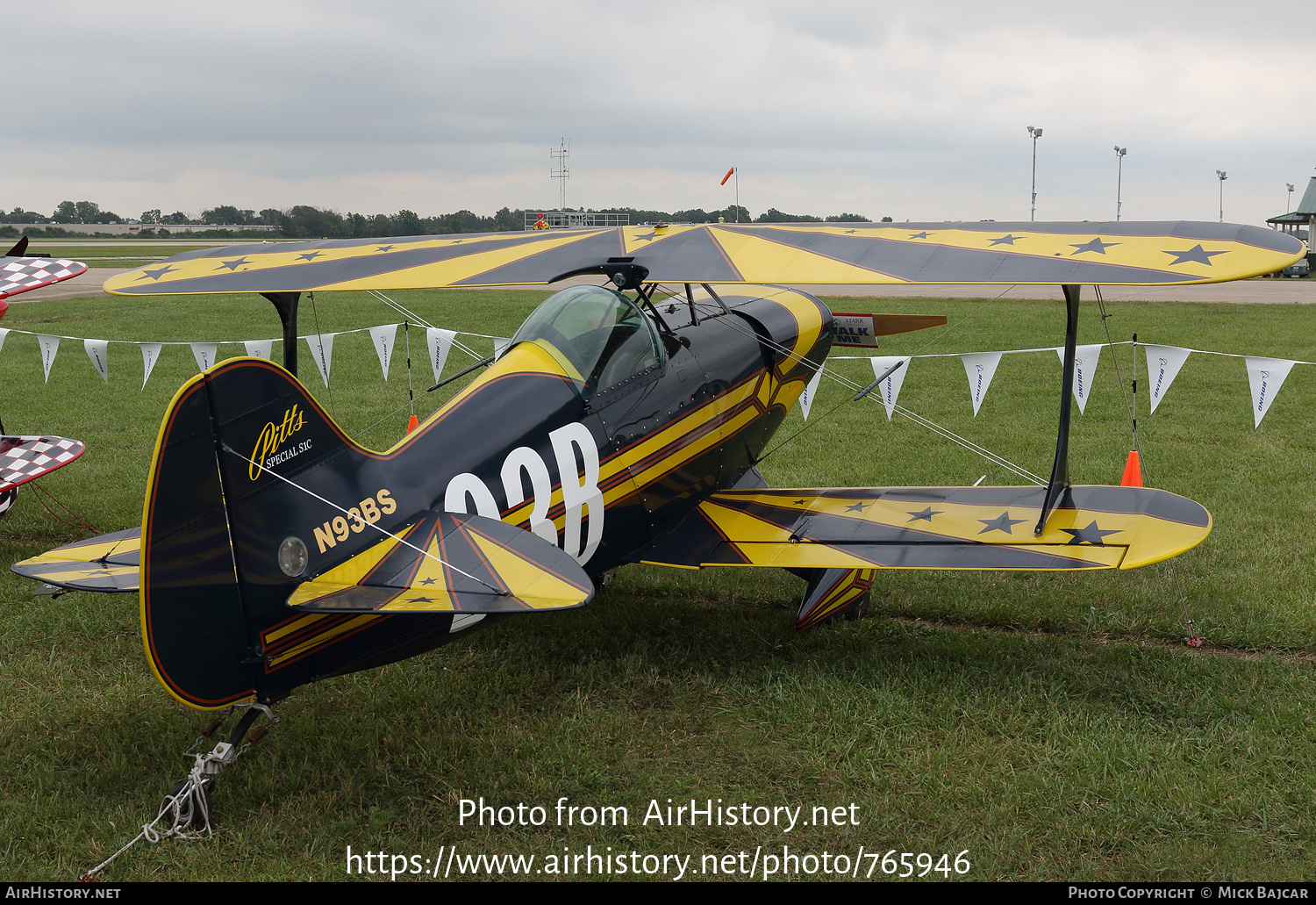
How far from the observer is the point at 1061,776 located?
4.21 m

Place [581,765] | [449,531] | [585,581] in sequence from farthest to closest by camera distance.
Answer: [581,765]
[449,531]
[585,581]

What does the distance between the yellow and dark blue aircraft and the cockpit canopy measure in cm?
2

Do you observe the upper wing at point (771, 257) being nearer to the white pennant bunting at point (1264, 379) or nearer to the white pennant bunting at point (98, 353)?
the white pennant bunting at point (1264, 379)

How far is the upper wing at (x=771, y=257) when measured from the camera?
459 centimetres

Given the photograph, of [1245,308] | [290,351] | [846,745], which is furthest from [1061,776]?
[1245,308]

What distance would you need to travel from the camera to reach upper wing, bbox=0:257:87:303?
6.72 m

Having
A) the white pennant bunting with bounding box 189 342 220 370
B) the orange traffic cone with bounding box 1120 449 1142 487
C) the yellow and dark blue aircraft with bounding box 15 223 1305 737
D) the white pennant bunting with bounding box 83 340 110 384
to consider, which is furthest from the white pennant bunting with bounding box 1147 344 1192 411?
the white pennant bunting with bounding box 83 340 110 384

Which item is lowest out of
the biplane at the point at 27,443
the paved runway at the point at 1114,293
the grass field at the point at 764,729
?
the grass field at the point at 764,729

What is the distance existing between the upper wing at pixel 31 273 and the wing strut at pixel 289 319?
1737mm

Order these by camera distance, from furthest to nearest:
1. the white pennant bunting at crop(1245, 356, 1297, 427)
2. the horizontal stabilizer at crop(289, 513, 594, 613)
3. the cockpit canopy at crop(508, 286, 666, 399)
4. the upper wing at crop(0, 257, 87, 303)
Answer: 1. the white pennant bunting at crop(1245, 356, 1297, 427)
2. the upper wing at crop(0, 257, 87, 303)
3. the cockpit canopy at crop(508, 286, 666, 399)
4. the horizontal stabilizer at crop(289, 513, 594, 613)

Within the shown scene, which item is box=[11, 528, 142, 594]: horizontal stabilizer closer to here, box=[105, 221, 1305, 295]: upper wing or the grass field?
the grass field

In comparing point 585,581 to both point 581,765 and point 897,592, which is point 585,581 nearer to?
point 581,765

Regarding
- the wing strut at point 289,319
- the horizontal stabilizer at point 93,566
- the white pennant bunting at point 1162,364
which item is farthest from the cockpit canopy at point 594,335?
the white pennant bunting at point 1162,364

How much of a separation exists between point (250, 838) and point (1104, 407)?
35.9 feet
